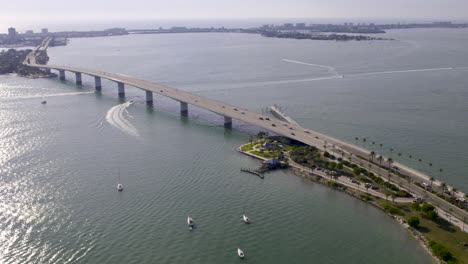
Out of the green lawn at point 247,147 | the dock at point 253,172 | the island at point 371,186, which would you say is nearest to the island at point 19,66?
the green lawn at point 247,147

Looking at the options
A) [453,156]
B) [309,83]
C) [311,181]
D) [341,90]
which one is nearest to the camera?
[311,181]

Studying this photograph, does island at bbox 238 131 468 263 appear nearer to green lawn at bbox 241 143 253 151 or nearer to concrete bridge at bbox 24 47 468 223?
green lawn at bbox 241 143 253 151

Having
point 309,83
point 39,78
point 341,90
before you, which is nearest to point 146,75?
point 39,78

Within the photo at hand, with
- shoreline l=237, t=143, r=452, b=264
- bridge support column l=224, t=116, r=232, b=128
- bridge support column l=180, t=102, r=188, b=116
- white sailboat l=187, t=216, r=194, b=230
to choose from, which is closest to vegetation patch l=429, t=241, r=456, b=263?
shoreline l=237, t=143, r=452, b=264

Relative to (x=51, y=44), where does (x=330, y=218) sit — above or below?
below

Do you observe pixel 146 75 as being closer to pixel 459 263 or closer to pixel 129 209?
pixel 129 209

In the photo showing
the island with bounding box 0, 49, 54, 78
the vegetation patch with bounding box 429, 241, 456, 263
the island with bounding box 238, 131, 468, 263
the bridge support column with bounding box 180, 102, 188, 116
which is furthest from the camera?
the island with bounding box 0, 49, 54, 78

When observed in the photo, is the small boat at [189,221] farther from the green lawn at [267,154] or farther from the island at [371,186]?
the green lawn at [267,154]
